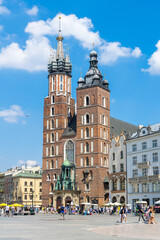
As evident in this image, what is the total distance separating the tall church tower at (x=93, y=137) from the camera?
270 ft

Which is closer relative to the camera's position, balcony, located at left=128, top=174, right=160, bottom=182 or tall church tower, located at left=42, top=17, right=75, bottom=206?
balcony, located at left=128, top=174, right=160, bottom=182

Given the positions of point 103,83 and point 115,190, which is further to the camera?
point 103,83

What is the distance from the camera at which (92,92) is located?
87.2 m

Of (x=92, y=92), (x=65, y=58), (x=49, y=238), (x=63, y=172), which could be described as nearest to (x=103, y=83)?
(x=92, y=92)

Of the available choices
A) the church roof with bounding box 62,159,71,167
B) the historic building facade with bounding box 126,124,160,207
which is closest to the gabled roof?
the church roof with bounding box 62,159,71,167

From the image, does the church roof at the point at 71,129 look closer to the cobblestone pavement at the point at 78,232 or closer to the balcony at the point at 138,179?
the balcony at the point at 138,179

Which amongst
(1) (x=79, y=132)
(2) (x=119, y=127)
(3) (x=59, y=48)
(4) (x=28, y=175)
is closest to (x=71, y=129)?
(1) (x=79, y=132)

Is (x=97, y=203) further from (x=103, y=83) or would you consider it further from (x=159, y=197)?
(x=103, y=83)

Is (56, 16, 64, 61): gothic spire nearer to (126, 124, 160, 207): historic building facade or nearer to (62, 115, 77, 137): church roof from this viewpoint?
(62, 115, 77, 137): church roof

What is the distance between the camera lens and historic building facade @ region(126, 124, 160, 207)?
69.0 meters

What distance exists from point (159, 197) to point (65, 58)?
4761cm

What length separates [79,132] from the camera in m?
87.2

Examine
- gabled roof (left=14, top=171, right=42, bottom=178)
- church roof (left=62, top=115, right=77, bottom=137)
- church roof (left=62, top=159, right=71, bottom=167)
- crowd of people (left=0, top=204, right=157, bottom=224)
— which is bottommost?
crowd of people (left=0, top=204, right=157, bottom=224)

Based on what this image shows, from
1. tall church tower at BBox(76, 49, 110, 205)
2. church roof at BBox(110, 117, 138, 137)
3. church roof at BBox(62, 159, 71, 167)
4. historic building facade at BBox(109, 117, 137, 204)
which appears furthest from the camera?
church roof at BBox(110, 117, 138, 137)
